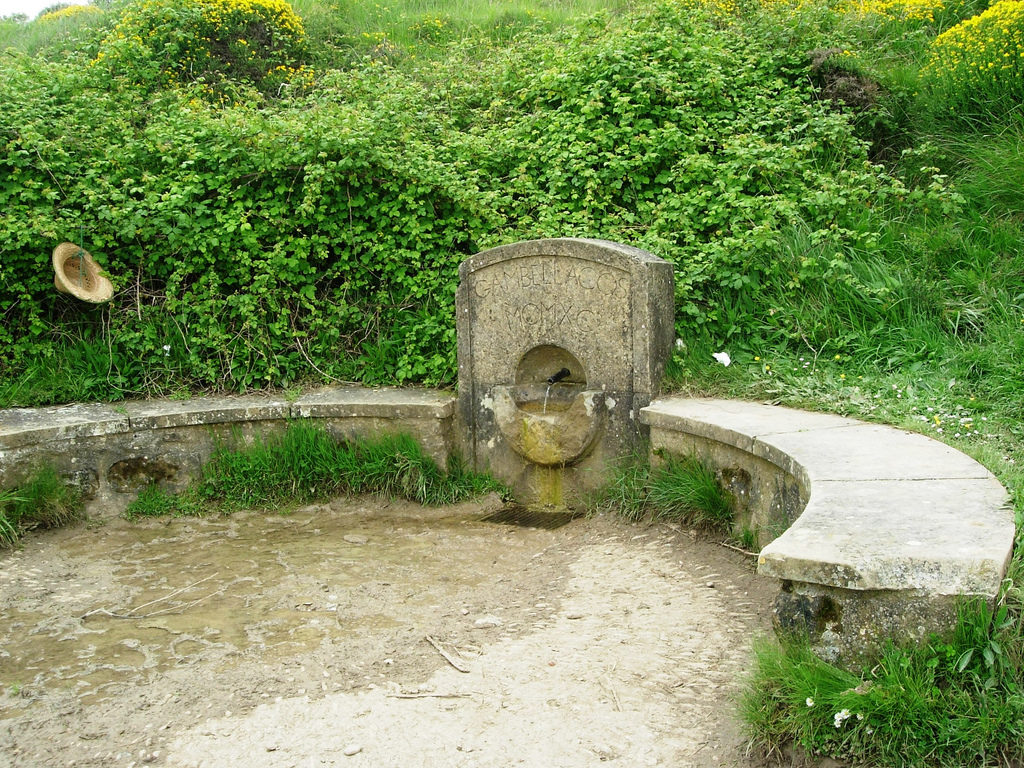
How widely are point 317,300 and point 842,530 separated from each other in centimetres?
435

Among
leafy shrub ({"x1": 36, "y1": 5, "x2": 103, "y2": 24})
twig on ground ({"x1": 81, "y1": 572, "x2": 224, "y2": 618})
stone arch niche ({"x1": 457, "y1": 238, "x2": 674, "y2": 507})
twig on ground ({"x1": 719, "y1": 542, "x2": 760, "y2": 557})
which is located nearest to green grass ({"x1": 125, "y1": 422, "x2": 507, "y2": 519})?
stone arch niche ({"x1": 457, "y1": 238, "x2": 674, "y2": 507})

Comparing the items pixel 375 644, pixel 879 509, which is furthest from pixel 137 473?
pixel 879 509

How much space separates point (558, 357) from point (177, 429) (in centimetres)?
233

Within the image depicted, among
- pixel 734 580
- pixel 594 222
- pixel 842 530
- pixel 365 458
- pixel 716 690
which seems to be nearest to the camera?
pixel 842 530

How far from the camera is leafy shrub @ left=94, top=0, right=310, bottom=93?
9258 millimetres

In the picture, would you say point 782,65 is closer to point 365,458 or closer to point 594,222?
point 594,222

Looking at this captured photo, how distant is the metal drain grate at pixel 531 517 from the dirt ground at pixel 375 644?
84 mm

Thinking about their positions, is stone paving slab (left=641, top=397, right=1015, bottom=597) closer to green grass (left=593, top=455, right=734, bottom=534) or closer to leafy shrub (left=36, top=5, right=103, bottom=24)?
green grass (left=593, top=455, right=734, bottom=534)

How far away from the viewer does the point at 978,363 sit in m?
5.01

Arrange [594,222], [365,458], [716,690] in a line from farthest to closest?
[594,222]
[365,458]
[716,690]

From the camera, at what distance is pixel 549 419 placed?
547 centimetres

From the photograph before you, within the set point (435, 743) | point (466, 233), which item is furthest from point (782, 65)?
point (435, 743)

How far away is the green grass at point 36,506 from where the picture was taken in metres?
5.25

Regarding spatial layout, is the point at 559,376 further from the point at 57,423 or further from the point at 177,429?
the point at 57,423
